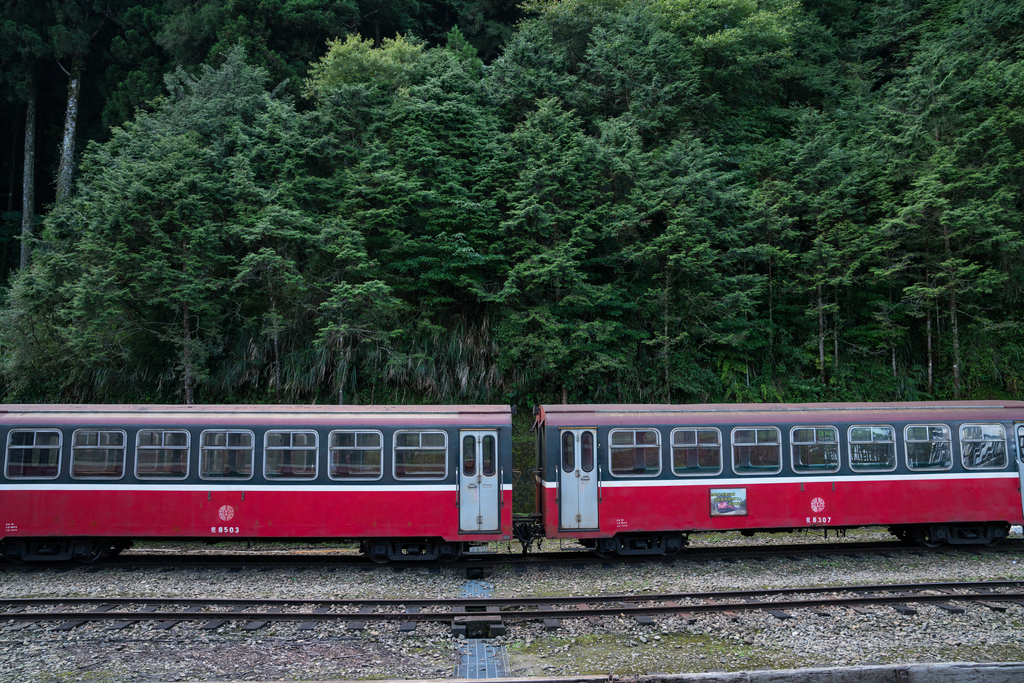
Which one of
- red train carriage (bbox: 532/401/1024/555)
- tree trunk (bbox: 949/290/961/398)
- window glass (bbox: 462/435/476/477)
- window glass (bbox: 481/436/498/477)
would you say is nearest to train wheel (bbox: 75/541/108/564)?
window glass (bbox: 462/435/476/477)

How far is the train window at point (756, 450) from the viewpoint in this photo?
40.1ft

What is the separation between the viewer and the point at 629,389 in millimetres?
19266

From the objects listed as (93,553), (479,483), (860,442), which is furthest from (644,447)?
(93,553)

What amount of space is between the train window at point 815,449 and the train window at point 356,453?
26.7ft

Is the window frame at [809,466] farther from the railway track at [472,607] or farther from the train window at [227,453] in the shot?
the train window at [227,453]

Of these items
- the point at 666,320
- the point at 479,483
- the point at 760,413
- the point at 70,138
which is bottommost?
the point at 479,483

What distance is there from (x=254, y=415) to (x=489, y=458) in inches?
180

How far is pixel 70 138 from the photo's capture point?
26.0m

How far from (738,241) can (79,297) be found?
62.6ft

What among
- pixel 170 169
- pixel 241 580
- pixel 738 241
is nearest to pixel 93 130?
pixel 170 169

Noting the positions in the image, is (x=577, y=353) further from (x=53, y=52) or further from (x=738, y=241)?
(x=53, y=52)

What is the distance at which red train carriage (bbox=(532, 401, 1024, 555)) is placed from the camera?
39.2ft

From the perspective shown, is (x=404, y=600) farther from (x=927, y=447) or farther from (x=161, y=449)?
(x=927, y=447)

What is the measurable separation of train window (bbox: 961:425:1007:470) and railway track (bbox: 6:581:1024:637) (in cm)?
285
